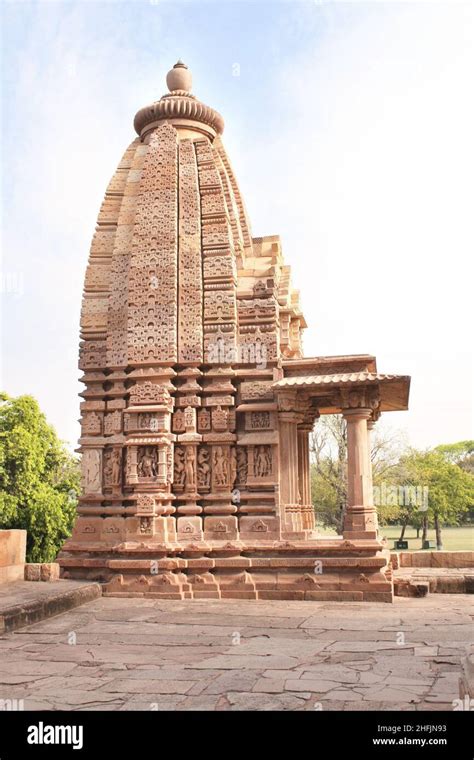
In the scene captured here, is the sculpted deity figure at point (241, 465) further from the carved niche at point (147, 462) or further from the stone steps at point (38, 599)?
the stone steps at point (38, 599)

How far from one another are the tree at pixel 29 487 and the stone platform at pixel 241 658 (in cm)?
1349

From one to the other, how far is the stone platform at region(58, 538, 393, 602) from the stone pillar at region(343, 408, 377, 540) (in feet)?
0.81

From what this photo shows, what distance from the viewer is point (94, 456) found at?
37.9 ft

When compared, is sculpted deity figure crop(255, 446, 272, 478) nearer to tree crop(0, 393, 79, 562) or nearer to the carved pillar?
the carved pillar

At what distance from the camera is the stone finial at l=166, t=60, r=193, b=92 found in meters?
14.2

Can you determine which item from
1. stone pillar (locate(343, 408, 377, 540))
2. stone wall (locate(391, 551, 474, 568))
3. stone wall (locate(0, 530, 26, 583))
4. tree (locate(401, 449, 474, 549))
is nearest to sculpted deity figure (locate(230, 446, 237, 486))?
stone pillar (locate(343, 408, 377, 540))

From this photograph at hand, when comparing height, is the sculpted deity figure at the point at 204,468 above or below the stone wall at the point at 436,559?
above

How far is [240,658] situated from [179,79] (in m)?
12.0

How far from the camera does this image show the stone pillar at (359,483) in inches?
408

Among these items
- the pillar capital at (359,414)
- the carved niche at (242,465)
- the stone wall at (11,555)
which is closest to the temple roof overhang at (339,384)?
the pillar capital at (359,414)

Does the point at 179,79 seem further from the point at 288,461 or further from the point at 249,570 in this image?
the point at 249,570
